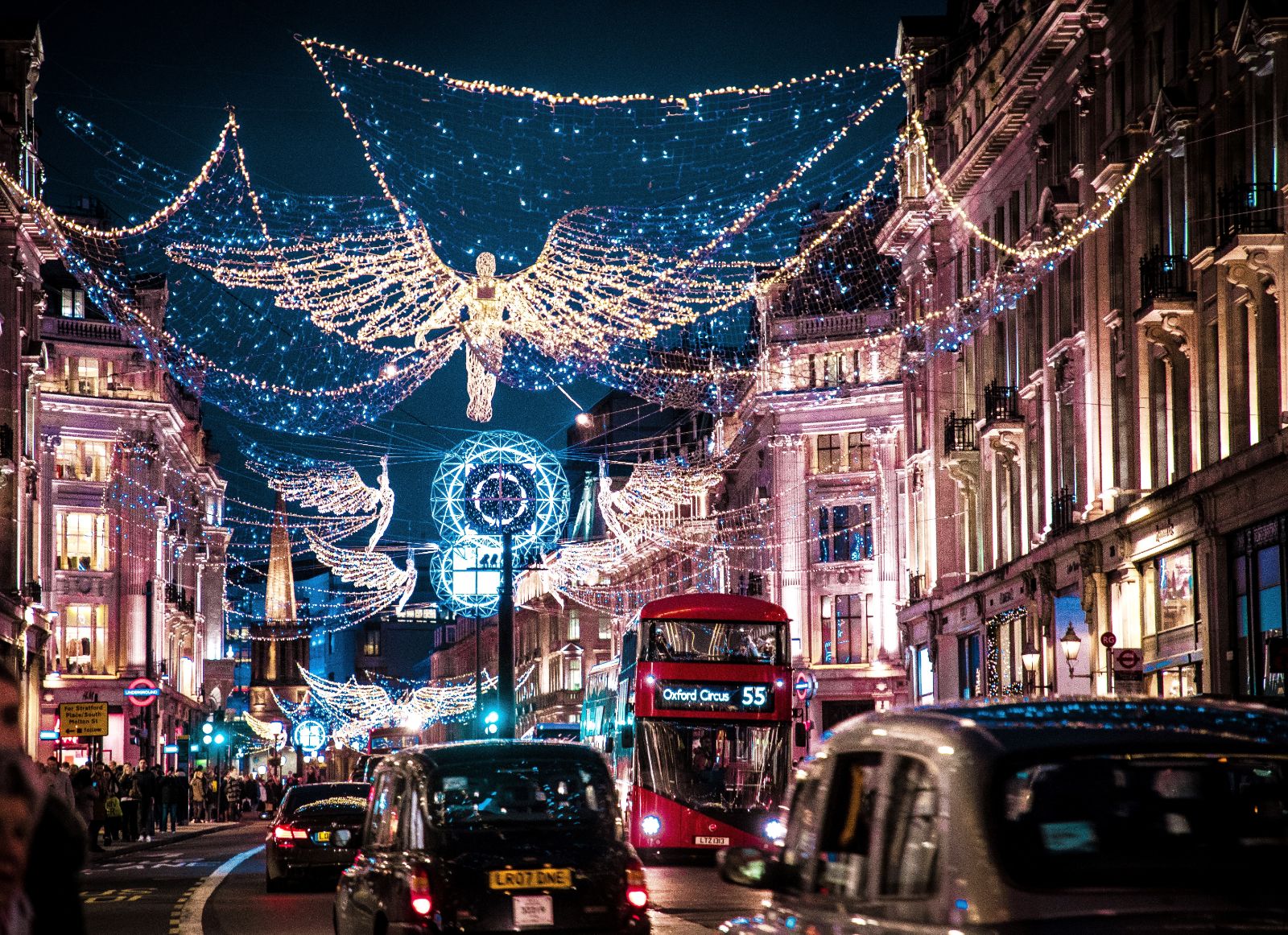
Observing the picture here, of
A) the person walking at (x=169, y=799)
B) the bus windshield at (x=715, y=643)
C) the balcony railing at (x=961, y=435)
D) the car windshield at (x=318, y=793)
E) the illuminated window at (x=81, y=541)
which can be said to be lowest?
the person walking at (x=169, y=799)

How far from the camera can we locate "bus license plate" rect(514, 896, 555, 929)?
1147 centimetres

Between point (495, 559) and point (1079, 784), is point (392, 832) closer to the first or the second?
point (1079, 784)

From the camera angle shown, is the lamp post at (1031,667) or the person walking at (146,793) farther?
the person walking at (146,793)

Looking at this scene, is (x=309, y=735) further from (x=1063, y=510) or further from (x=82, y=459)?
(x=1063, y=510)

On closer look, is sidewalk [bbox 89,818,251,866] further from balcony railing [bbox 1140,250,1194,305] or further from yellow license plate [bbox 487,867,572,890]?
yellow license plate [bbox 487,867,572,890]

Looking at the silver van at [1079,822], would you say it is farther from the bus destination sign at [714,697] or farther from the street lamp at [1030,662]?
the street lamp at [1030,662]

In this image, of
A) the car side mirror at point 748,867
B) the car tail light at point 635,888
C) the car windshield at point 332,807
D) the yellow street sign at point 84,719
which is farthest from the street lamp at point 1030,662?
the car side mirror at point 748,867

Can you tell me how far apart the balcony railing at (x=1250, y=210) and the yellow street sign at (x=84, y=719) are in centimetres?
2407

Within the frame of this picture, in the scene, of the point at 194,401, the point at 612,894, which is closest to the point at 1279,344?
the point at 612,894

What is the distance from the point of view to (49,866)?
4.83 metres

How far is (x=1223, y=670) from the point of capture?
3128 cm

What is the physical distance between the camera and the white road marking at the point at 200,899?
1845 cm

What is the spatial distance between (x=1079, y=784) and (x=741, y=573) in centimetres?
7205

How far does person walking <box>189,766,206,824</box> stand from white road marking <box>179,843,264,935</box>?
3072 centimetres
